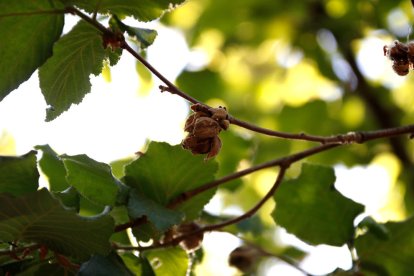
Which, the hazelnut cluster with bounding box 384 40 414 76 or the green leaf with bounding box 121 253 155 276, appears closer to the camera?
the hazelnut cluster with bounding box 384 40 414 76

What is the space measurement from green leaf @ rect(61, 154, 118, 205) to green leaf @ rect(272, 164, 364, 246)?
11.3 inches

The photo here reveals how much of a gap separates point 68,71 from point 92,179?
0.13 meters

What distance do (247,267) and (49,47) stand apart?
471 mm

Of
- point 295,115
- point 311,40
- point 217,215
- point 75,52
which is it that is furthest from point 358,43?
point 75,52

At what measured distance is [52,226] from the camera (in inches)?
30.6

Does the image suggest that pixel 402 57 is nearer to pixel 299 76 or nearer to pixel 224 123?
pixel 224 123

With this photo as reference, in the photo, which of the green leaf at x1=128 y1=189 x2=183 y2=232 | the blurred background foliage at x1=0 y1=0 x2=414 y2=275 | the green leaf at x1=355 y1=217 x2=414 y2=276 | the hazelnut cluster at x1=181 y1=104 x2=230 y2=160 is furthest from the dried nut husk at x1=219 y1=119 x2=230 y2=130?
the blurred background foliage at x1=0 y1=0 x2=414 y2=275

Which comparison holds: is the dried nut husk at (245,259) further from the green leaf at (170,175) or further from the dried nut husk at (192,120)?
the dried nut husk at (192,120)

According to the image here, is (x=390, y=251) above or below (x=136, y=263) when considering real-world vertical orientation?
above

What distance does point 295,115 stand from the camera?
1.97 metres

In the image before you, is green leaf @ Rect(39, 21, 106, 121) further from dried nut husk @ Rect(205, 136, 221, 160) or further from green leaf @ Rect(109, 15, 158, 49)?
dried nut husk @ Rect(205, 136, 221, 160)

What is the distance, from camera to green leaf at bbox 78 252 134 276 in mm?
770

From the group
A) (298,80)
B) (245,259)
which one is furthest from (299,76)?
(245,259)

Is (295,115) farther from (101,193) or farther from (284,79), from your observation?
(101,193)
